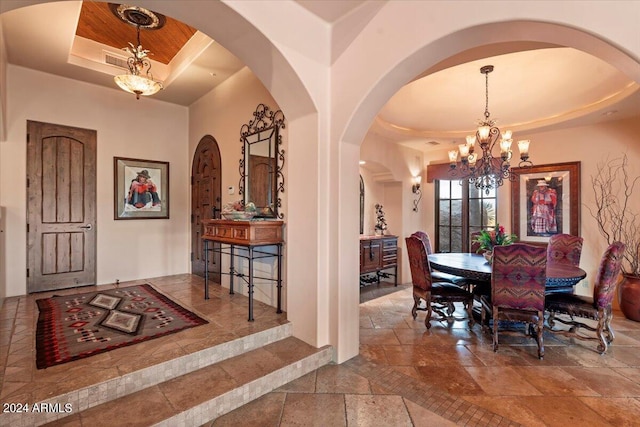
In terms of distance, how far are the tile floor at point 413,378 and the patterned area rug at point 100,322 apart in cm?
12

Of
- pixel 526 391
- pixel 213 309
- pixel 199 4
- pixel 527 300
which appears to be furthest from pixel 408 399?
pixel 199 4

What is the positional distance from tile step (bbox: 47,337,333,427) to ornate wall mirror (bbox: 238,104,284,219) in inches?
59.8

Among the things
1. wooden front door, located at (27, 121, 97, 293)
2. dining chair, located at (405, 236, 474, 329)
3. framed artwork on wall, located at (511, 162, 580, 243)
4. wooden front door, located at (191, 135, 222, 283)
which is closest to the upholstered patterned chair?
framed artwork on wall, located at (511, 162, 580, 243)

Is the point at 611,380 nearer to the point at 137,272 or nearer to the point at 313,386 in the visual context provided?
the point at 313,386

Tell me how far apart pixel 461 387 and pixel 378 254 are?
319cm

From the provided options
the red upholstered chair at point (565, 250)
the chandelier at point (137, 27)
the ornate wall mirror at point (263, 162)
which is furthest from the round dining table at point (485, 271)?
the chandelier at point (137, 27)

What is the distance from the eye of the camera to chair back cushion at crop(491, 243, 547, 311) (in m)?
2.74

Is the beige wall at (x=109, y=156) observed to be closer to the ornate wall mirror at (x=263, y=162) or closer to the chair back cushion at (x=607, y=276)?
the ornate wall mirror at (x=263, y=162)

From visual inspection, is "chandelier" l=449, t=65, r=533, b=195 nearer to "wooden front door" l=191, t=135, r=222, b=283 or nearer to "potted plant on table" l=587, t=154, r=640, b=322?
"potted plant on table" l=587, t=154, r=640, b=322

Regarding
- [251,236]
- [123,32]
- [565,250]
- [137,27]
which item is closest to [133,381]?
[251,236]

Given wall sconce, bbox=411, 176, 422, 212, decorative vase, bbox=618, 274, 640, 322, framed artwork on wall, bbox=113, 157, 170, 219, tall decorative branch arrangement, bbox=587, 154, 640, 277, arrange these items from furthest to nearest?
1. wall sconce, bbox=411, 176, 422, 212
2. framed artwork on wall, bbox=113, 157, 170, 219
3. tall decorative branch arrangement, bbox=587, 154, 640, 277
4. decorative vase, bbox=618, 274, 640, 322

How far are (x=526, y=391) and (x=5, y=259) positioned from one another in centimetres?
588

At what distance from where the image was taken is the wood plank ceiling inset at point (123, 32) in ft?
10.8

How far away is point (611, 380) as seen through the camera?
2.42 m
